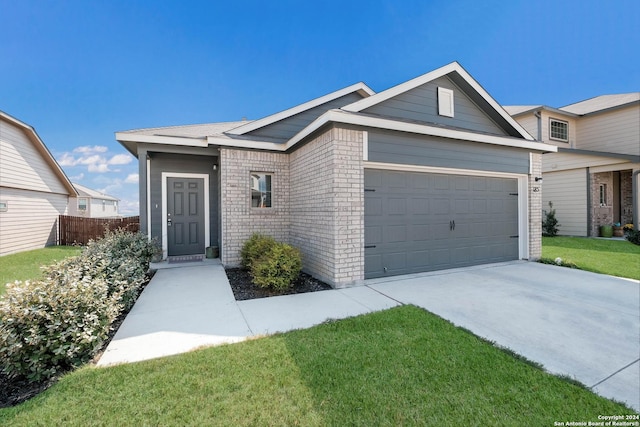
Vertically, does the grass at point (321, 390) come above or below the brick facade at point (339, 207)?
below

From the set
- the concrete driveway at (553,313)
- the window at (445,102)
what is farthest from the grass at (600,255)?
the window at (445,102)

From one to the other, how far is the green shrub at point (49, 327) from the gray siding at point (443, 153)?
4.75 m

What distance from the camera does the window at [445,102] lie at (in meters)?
6.62

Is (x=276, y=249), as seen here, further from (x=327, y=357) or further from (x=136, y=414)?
(x=136, y=414)

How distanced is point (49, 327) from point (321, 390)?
2419 millimetres

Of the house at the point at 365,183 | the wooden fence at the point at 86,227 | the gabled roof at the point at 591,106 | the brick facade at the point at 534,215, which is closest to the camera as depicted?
the house at the point at 365,183

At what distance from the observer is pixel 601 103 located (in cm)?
1558

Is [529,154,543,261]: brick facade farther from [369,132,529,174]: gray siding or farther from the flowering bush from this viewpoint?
the flowering bush

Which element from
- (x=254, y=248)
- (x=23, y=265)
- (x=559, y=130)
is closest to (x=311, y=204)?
(x=254, y=248)

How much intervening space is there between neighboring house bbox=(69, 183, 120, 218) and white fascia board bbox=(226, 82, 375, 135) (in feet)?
43.6

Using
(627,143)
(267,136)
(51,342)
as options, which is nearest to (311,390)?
(51,342)

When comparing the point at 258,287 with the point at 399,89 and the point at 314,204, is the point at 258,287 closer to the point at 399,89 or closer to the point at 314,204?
the point at 314,204

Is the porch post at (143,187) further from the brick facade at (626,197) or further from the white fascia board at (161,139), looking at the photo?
the brick facade at (626,197)

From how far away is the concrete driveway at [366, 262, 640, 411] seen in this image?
2.57m
